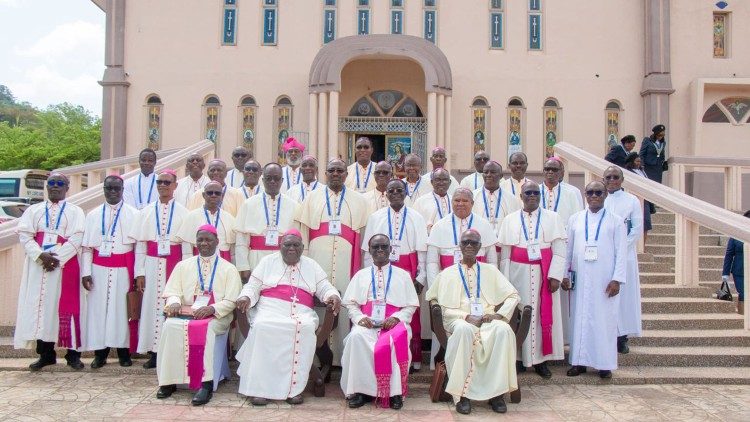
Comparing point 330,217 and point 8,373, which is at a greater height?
point 330,217

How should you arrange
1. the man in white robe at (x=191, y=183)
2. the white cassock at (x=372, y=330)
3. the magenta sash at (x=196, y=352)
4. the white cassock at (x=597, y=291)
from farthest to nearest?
1. the man in white robe at (x=191, y=183)
2. the white cassock at (x=597, y=291)
3. the magenta sash at (x=196, y=352)
4. the white cassock at (x=372, y=330)

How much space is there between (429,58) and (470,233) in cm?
1081

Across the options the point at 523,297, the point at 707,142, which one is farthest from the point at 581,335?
the point at 707,142

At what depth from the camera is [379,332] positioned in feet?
20.4

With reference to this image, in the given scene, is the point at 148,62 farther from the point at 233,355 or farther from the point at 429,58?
the point at 233,355

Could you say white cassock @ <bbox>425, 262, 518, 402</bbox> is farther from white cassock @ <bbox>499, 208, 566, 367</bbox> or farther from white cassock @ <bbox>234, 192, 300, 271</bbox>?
white cassock @ <bbox>234, 192, 300, 271</bbox>

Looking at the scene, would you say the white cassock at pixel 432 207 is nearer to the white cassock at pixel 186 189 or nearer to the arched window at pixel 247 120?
the white cassock at pixel 186 189

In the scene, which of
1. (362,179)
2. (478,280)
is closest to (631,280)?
(478,280)

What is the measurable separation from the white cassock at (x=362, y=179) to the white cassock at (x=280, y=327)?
2747 millimetres

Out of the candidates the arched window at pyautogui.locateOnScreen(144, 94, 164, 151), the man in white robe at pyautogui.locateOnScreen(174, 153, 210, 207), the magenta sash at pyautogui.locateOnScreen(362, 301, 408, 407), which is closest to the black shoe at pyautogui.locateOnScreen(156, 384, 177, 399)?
the magenta sash at pyautogui.locateOnScreen(362, 301, 408, 407)

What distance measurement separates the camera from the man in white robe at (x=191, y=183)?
28.5 ft

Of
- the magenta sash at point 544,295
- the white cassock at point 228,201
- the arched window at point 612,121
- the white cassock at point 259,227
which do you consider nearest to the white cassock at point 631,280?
the magenta sash at point 544,295

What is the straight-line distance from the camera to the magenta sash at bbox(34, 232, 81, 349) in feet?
22.9

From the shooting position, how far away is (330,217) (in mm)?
7281
